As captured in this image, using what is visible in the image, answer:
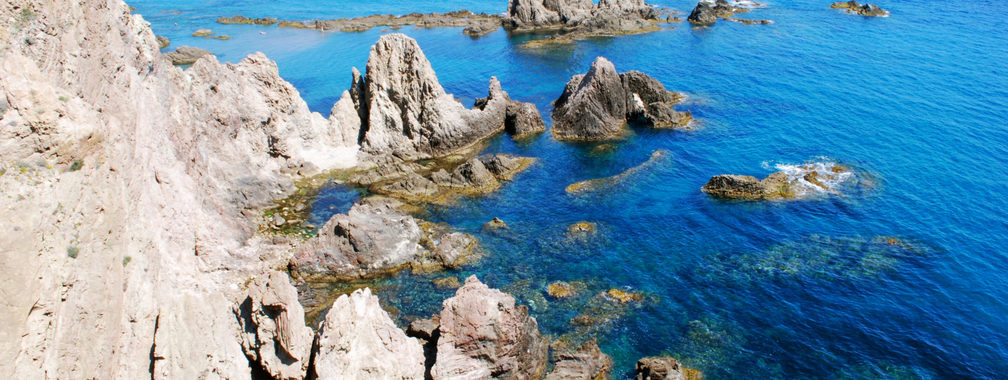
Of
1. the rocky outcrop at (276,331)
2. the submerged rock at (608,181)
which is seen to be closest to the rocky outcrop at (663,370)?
the rocky outcrop at (276,331)

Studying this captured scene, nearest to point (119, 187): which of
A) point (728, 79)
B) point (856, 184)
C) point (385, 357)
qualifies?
point (385, 357)

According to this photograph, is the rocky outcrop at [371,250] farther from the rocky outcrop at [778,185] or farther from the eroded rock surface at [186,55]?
the eroded rock surface at [186,55]

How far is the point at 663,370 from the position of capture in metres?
33.0

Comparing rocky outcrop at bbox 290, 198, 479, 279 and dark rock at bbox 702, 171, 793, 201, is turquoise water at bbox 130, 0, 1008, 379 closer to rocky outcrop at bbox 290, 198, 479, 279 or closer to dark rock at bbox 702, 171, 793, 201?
dark rock at bbox 702, 171, 793, 201

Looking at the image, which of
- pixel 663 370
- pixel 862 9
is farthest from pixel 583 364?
pixel 862 9

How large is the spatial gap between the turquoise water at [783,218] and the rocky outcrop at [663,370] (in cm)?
109

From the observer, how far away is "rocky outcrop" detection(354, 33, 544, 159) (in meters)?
63.6

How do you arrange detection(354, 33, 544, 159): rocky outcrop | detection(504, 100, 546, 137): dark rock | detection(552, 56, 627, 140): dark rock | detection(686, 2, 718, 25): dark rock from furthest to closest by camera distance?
1. detection(686, 2, 718, 25): dark rock
2. detection(504, 100, 546, 137): dark rock
3. detection(552, 56, 627, 140): dark rock
4. detection(354, 33, 544, 159): rocky outcrop

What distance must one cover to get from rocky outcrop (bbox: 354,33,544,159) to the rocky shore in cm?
1240

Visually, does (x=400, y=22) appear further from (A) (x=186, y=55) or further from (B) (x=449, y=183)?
(B) (x=449, y=183)

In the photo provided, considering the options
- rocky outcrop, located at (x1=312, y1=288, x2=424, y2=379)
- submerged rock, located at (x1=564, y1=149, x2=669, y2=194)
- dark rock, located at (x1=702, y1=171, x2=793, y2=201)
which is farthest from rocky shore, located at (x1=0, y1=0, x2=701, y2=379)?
dark rock, located at (x1=702, y1=171, x2=793, y2=201)

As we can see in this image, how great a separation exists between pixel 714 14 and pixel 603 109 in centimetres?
6856

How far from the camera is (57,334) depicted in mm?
23766

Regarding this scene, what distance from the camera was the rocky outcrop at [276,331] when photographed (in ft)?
91.0
